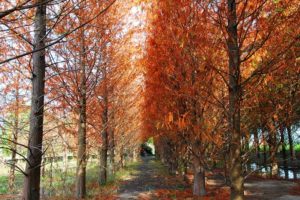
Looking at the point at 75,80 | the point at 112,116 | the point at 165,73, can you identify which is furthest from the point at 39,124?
the point at 112,116

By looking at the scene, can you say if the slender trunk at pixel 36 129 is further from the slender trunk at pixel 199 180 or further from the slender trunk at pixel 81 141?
the slender trunk at pixel 199 180

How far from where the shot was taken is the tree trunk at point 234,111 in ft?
14.0

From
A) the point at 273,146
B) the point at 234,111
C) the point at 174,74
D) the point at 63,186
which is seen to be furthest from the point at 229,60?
the point at 63,186

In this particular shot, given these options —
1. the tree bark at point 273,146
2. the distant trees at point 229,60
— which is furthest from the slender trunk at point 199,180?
the tree bark at point 273,146

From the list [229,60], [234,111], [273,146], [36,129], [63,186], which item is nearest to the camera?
[36,129]

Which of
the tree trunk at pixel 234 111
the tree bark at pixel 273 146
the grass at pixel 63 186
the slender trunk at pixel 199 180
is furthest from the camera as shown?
the slender trunk at pixel 199 180

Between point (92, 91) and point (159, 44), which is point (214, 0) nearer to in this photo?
point (159, 44)

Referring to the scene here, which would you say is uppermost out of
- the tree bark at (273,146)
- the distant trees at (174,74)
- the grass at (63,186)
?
the distant trees at (174,74)

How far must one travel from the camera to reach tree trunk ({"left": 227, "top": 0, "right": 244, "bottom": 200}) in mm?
4277

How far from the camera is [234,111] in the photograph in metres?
4.48

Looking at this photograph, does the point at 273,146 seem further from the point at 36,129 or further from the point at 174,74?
the point at 174,74

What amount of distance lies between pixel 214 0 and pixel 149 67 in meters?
6.14

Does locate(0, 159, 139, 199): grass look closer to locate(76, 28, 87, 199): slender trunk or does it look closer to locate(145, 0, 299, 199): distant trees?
locate(76, 28, 87, 199): slender trunk

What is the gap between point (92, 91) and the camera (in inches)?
501
